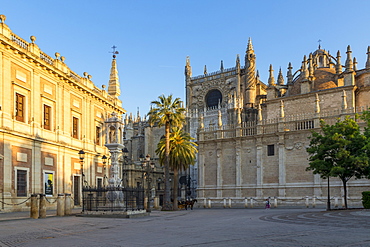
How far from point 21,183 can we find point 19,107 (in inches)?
194

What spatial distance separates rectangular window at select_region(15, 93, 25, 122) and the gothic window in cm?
4605

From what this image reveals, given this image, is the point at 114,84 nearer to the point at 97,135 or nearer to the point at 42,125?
the point at 97,135

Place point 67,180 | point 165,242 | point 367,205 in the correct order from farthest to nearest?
point 67,180 < point 367,205 < point 165,242

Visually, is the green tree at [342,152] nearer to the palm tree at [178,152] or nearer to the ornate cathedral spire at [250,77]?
the palm tree at [178,152]

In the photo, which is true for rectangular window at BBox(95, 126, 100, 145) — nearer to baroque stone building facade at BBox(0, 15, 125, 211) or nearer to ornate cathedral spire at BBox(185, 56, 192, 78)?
baroque stone building facade at BBox(0, 15, 125, 211)

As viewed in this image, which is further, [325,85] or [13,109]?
[325,85]

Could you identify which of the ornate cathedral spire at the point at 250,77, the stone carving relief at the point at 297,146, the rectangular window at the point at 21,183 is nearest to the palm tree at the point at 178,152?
the stone carving relief at the point at 297,146

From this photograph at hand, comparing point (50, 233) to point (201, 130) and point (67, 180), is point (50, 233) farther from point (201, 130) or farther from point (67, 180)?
point (201, 130)

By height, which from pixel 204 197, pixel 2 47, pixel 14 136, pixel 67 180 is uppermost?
pixel 2 47

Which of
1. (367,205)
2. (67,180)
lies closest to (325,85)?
(367,205)

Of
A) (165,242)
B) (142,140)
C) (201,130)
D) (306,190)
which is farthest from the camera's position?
(142,140)

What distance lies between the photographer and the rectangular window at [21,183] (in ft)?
86.6

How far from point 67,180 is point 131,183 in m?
22.8

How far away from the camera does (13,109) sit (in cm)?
2611
